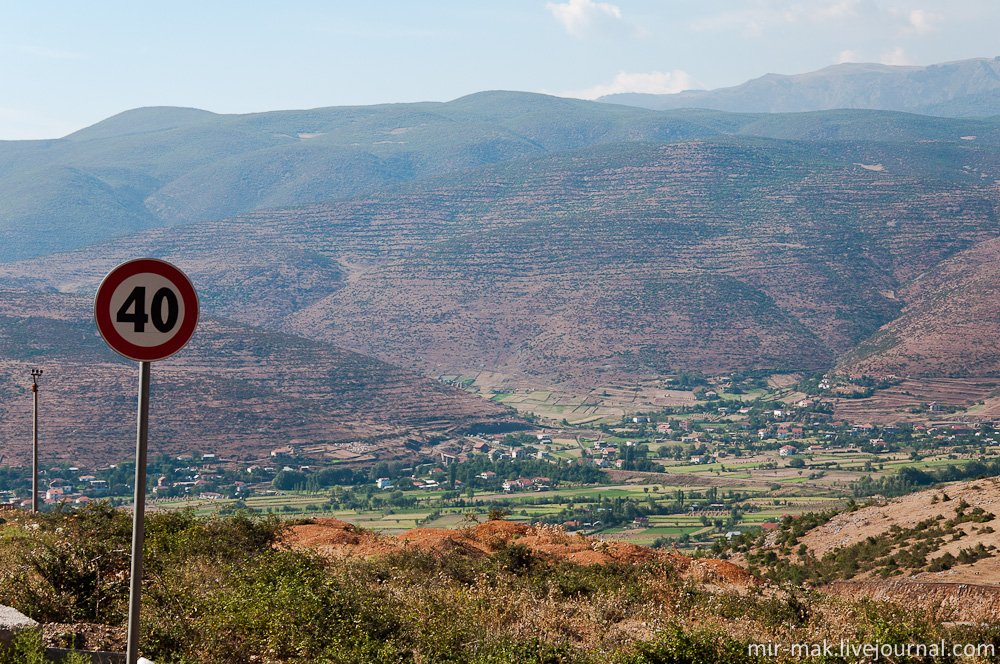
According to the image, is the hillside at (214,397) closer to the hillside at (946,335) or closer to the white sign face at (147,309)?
the hillside at (946,335)

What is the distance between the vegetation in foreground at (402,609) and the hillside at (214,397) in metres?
81.0

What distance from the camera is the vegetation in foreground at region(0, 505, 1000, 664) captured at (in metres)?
8.49

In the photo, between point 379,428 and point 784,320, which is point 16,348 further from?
point 784,320

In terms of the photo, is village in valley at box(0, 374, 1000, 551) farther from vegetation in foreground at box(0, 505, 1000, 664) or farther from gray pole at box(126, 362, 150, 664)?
gray pole at box(126, 362, 150, 664)

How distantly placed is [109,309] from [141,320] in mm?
247

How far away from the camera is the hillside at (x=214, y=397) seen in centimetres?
9056

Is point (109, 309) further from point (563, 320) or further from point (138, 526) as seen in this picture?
point (563, 320)

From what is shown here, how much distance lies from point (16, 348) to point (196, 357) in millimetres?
21582

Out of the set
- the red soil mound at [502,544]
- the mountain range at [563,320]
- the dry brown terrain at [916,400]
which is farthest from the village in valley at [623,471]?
the red soil mound at [502,544]

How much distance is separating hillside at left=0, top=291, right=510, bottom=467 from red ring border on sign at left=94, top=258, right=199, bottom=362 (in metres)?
85.4

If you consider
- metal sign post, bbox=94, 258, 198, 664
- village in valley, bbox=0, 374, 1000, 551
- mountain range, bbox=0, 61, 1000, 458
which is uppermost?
metal sign post, bbox=94, 258, 198, 664

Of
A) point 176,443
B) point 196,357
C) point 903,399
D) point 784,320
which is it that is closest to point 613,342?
point 784,320

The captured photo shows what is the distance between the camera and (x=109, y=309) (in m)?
6.71

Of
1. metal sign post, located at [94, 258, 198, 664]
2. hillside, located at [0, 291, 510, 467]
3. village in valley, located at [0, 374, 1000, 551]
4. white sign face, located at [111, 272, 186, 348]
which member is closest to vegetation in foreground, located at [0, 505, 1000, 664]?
metal sign post, located at [94, 258, 198, 664]
